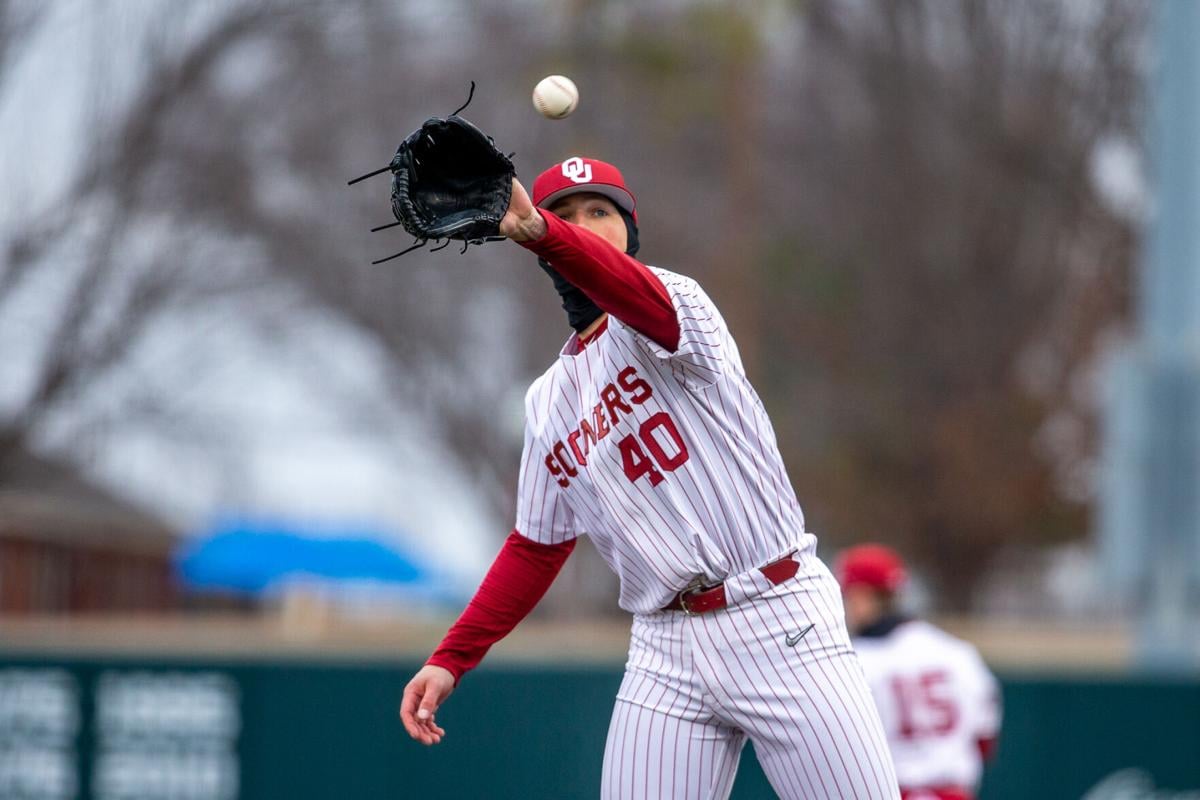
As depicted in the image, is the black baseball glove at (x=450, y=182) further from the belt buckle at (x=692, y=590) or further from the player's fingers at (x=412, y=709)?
the player's fingers at (x=412, y=709)

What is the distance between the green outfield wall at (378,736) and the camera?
8.96 m

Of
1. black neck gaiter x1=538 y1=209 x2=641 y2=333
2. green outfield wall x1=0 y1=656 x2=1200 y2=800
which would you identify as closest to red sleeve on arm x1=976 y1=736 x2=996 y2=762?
green outfield wall x1=0 y1=656 x2=1200 y2=800

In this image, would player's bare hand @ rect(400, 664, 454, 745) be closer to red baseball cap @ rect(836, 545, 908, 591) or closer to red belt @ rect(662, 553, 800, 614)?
red belt @ rect(662, 553, 800, 614)

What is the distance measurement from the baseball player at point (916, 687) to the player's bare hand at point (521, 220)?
3594mm

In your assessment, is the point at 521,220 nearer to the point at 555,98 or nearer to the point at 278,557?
the point at 555,98

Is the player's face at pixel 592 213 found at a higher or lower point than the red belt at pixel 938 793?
higher

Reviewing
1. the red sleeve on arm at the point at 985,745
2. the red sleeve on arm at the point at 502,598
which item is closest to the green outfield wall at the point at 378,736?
the red sleeve on arm at the point at 985,745

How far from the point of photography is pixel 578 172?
12.7 feet

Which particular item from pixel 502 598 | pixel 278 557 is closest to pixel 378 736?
pixel 502 598

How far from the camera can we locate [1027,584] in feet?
91.5

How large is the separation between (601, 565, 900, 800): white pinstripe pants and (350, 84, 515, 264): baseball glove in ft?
3.48

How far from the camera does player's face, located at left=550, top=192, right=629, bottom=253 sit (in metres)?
3.89

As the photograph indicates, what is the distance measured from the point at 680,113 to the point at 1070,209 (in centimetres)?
446

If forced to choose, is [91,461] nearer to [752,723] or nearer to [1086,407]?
[752,723]
